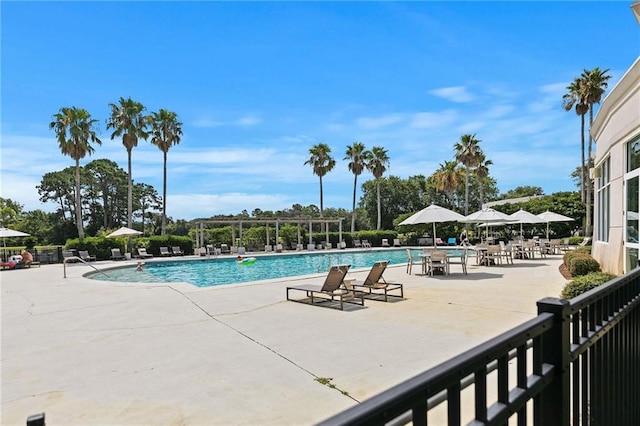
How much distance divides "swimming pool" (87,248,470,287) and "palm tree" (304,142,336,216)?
39.9 feet

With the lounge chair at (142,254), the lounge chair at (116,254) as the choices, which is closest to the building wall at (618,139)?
the lounge chair at (142,254)

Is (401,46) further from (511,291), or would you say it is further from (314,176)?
(314,176)

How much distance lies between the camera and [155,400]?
4.09 m

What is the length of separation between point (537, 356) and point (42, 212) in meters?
54.0

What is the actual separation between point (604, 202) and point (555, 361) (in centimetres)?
1246

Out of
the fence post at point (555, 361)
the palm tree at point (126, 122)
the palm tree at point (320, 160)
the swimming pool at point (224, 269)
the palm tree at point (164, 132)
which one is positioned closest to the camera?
the fence post at point (555, 361)

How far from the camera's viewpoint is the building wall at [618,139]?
8258mm

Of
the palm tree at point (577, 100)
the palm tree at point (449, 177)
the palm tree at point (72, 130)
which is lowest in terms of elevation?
the palm tree at point (449, 177)

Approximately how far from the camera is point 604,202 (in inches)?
465

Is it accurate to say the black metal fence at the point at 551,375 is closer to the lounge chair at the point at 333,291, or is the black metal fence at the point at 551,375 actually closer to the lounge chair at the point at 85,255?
the lounge chair at the point at 333,291

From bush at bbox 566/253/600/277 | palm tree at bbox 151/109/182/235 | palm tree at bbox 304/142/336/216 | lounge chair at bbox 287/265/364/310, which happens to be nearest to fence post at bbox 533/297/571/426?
lounge chair at bbox 287/265/364/310

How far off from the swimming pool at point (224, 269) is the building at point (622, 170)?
1012 centimetres

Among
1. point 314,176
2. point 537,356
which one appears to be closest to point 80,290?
point 537,356

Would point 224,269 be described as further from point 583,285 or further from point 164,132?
point 583,285
